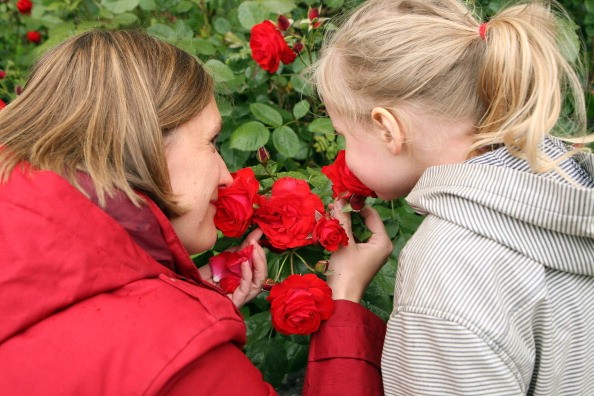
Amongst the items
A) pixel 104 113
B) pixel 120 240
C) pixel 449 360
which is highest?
pixel 104 113

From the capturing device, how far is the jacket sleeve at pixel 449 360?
1.22 m

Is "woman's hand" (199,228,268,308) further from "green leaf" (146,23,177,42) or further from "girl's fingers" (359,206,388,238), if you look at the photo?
"green leaf" (146,23,177,42)

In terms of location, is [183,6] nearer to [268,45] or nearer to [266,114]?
[266,114]

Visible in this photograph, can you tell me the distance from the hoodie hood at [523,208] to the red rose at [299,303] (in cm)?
34

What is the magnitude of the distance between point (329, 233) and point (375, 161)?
197 millimetres

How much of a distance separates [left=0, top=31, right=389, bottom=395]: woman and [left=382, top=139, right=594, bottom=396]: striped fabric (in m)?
0.31

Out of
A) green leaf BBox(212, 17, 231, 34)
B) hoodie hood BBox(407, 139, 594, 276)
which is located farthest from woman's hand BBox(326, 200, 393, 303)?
green leaf BBox(212, 17, 231, 34)

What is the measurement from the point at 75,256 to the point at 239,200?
462 millimetres

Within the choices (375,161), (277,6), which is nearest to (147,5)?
(277,6)

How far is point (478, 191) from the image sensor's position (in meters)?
1.26

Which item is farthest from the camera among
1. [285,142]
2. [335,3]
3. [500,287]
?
[335,3]

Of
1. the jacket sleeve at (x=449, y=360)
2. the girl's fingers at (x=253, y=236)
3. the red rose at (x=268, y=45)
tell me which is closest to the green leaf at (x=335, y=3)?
the red rose at (x=268, y=45)

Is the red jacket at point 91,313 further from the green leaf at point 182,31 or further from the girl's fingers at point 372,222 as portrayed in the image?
the green leaf at point 182,31

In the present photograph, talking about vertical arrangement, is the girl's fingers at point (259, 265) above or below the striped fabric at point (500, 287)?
below
